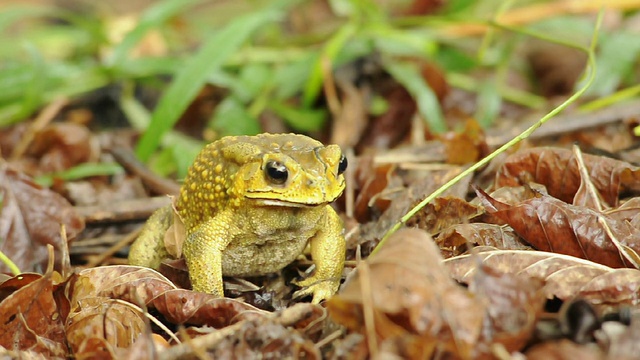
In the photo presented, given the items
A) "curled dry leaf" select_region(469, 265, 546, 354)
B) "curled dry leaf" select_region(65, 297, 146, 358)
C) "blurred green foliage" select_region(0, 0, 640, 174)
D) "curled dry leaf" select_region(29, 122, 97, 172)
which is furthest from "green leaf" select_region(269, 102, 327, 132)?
"curled dry leaf" select_region(469, 265, 546, 354)

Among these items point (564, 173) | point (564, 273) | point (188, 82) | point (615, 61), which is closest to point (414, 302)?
point (564, 273)

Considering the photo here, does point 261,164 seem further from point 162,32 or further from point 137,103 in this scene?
point 162,32

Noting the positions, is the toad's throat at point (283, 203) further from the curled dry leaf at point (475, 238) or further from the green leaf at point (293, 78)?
the green leaf at point (293, 78)

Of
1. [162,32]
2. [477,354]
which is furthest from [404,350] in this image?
[162,32]

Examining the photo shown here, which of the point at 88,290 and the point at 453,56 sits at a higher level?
the point at 453,56

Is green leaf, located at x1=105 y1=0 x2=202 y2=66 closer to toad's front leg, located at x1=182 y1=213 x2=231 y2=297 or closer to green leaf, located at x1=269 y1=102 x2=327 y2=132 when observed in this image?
green leaf, located at x1=269 y1=102 x2=327 y2=132

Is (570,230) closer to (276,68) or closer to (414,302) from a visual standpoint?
(414,302)
